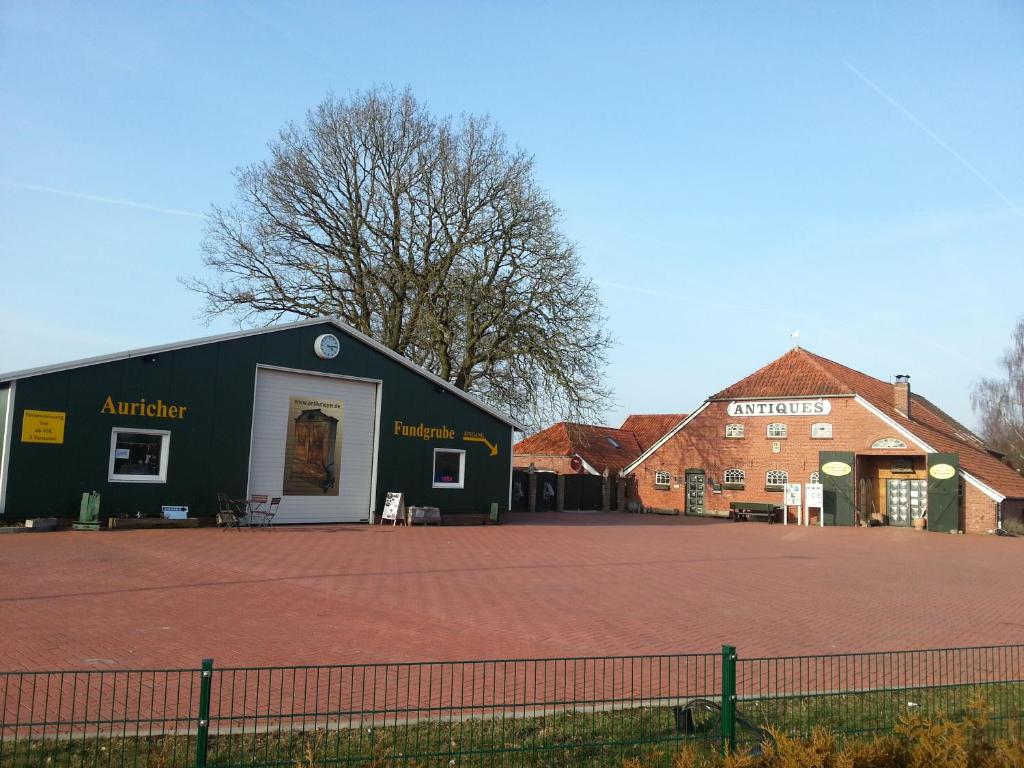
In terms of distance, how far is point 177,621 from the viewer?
947 cm

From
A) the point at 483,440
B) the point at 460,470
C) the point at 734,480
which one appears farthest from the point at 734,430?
the point at 460,470

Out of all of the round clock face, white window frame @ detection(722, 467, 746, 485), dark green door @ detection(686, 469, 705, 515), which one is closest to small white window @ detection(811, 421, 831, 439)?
white window frame @ detection(722, 467, 746, 485)

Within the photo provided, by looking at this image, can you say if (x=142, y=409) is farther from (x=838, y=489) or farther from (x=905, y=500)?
(x=905, y=500)

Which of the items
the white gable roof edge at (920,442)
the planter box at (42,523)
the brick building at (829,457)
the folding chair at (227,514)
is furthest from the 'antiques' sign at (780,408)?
the planter box at (42,523)

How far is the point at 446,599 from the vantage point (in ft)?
38.5

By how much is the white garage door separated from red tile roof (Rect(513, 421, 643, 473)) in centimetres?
1732

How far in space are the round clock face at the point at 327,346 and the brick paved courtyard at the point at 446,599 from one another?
521cm

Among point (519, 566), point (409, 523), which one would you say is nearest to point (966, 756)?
point (519, 566)

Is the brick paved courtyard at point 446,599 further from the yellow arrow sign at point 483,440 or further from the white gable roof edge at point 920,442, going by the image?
the white gable roof edge at point 920,442

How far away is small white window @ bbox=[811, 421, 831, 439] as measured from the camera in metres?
36.1

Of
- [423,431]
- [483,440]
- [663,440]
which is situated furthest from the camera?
[663,440]

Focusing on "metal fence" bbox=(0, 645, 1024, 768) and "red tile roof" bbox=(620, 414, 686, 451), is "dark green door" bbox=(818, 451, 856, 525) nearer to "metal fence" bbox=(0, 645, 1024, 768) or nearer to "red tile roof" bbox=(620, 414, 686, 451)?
"red tile roof" bbox=(620, 414, 686, 451)

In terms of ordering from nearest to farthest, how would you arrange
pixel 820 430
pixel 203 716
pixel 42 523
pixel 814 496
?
pixel 203 716 < pixel 42 523 < pixel 814 496 < pixel 820 430

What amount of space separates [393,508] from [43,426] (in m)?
9.46
